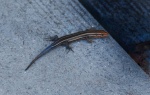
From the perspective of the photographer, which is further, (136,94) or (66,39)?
(66,39)

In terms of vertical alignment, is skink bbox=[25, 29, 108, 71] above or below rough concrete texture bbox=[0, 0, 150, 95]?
above

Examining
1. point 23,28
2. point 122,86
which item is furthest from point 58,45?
point 122,86

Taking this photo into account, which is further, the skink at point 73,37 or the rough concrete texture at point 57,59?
the skink at point 73,37

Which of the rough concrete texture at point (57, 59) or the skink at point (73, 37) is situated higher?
the skink at point (73, 37)

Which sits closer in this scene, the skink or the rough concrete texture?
the rough concrete texture

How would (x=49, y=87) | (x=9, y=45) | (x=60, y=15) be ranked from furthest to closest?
(x=60, y=15) → (x=9, y=45) → (x=49, y=87)

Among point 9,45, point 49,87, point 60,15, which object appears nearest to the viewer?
point 49,87

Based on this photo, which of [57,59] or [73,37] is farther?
[73,37]

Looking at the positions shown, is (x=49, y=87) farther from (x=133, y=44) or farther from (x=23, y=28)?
(x=133, y=44)
